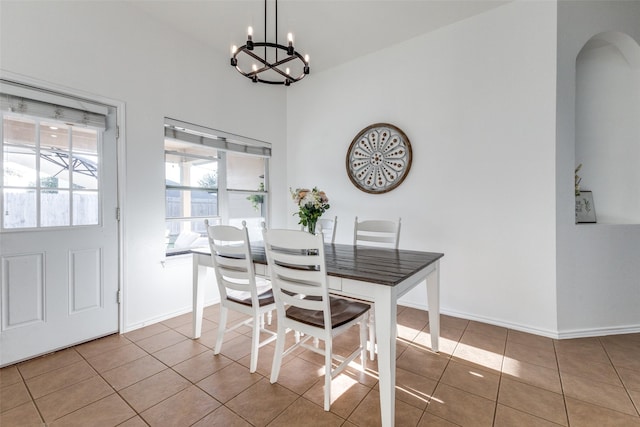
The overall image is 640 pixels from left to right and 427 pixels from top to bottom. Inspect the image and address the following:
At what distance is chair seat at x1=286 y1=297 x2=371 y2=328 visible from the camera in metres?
1.69

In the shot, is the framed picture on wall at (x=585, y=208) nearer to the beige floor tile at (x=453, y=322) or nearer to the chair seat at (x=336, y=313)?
the beige floor tile at (x=453, y=322)

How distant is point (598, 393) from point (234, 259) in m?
2.41

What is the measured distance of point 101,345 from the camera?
2.32 metres

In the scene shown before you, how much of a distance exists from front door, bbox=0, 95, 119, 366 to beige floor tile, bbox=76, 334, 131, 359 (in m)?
0.07

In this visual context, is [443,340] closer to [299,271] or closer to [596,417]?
[596,417]

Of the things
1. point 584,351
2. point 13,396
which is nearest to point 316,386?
point 13,396

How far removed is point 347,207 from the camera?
3594 millimetres

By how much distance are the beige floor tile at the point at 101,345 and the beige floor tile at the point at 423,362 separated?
7.35 ft

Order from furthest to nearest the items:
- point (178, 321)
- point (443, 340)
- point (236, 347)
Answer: point (178, 321), point (443, 340), point (236, 347)

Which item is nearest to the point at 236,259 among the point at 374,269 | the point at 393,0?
the point at 374,269

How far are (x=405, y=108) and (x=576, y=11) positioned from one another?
152cm

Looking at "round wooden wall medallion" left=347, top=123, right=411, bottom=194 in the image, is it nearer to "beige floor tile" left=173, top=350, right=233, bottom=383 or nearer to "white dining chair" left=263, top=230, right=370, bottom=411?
"white dining chair" left=263, top=230, right=370, bottom=411

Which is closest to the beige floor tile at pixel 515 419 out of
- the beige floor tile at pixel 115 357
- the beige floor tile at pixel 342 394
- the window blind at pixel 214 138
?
the beige floor tile at pixel 342 394

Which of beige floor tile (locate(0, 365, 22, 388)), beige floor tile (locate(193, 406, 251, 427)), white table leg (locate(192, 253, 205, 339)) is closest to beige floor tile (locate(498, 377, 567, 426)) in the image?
beige floor tile (locate(193, 406, 251, 427))
